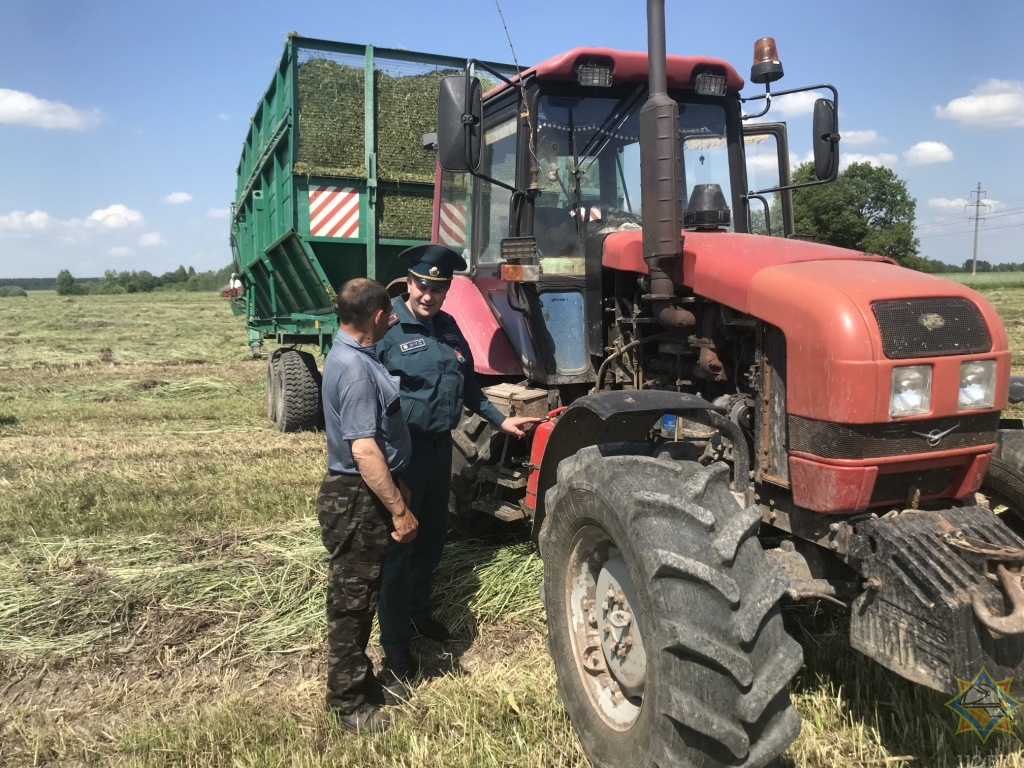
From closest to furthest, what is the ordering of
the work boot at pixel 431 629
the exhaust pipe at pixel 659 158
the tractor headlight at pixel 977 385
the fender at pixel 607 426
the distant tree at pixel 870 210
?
the tractor headlight at pixel 977 385 → the fender at pixel 607 426 → the exhaust pipe at pixel 659 158 → the work boot at pixel 431 629 → the distant tree at pixel 870 210

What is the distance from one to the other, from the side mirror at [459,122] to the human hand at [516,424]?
3.76ft

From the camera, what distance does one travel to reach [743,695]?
7.20 feet

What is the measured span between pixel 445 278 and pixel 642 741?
6.76 ft

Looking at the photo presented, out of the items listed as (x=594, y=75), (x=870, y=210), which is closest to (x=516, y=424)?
(x=594, y=75)

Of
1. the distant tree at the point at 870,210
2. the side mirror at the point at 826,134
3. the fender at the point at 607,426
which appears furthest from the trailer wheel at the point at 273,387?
the distant tree at the point at 870,210

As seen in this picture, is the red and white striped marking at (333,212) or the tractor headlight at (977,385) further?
the red and white striped marking at (333,212)

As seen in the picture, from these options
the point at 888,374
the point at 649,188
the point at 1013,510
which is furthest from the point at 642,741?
the point at 1013,510

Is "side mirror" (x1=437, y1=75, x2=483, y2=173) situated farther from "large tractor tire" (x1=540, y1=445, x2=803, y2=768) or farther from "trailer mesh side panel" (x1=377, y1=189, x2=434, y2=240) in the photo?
"trailer mesh side panel" (x1=377, y1=189, x2=434, y2=240)

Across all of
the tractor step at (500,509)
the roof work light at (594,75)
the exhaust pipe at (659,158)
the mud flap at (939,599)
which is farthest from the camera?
the tractor step at (500,509)

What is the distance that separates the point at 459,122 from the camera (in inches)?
134

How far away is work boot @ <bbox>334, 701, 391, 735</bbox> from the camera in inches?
119

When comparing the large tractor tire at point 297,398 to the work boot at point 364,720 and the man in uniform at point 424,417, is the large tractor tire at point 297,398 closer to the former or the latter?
the man in uniform at point 424,417

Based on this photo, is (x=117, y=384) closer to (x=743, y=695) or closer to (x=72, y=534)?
(x=72, y=534)

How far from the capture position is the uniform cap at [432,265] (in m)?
3.58
